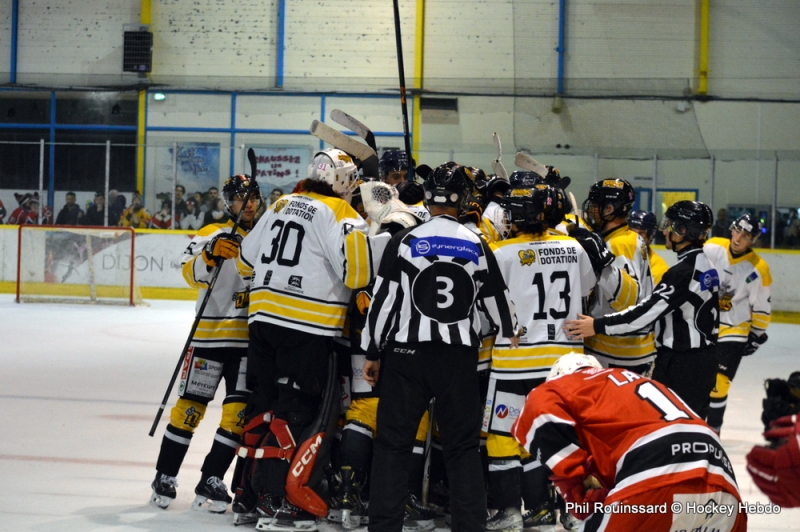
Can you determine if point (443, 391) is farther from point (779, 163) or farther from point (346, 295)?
point (779, 163)

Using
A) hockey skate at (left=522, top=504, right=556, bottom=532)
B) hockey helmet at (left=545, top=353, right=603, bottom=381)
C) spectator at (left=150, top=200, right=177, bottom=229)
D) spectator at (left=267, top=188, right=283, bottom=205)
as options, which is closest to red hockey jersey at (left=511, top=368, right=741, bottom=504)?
hockey helmet at (left=545, top=353, right=603, bottom=381)

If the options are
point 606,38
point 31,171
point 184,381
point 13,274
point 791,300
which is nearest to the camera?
point 184,381

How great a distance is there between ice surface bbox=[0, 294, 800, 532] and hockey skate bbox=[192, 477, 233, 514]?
0.05 metres

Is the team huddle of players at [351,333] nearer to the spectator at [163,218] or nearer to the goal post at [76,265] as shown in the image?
the goal post at [76,265]

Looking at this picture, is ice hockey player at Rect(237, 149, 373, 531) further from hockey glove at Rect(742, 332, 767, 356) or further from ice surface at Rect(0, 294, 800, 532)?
hockey glove at Rect(742, 332, 767, 356)

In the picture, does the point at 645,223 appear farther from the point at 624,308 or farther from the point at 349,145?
the point at 349,145

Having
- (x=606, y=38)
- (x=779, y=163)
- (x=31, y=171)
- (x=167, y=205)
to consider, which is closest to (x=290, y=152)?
(x=167, y=205)

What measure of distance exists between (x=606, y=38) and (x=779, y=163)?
4346 millimetres

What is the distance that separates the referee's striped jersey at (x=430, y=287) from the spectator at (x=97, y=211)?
11.3m

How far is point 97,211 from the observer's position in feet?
45.6

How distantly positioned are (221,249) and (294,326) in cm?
55

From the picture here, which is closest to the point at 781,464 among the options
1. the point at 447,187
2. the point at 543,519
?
the point at 447,187

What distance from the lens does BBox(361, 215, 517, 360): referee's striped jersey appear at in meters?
3.28

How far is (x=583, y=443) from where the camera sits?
2.30 metres
